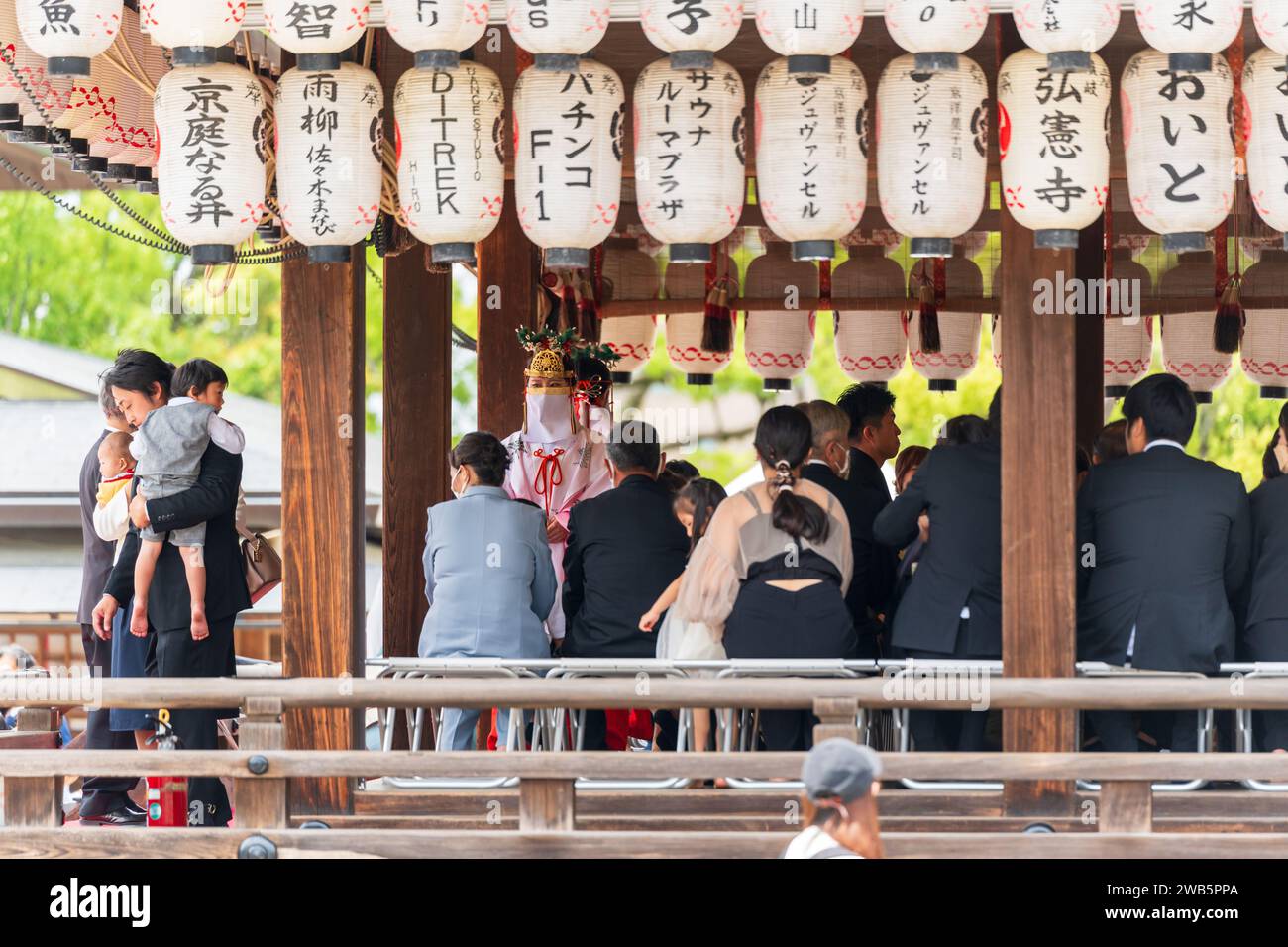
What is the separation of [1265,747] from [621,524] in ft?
8.80

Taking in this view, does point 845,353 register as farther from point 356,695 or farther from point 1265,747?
point 356,695

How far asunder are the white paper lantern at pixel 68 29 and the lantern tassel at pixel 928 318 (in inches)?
270

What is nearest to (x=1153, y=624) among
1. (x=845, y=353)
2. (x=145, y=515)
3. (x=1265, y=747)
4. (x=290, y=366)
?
(x=1265, y=747)

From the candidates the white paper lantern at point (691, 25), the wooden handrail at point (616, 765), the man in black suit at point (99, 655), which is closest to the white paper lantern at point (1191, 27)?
the white paper lantern at point (691, 25)

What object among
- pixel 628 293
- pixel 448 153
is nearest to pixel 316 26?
pixel 448 153

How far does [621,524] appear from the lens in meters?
7.60

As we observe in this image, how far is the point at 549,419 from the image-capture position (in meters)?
8.83

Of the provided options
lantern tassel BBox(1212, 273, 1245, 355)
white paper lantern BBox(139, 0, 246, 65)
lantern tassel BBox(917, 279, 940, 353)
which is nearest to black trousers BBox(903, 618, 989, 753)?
white paper lantern BBox(139, 0, 246, 65)

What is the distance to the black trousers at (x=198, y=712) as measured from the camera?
729 centimetres

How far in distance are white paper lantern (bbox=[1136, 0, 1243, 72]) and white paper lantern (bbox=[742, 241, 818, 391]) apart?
6.15 m

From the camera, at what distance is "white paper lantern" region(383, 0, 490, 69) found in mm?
6512

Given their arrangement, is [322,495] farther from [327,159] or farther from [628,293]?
[628,293]

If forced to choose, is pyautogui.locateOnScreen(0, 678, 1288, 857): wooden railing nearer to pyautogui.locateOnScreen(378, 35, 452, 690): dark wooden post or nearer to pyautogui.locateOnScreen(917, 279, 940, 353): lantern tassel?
pyautogui.locateOnScreen(378, 35, 452, 690): dark wooden post

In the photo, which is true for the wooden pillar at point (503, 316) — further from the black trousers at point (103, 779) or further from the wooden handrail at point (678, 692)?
the wooden handrail at point (678, 692)
